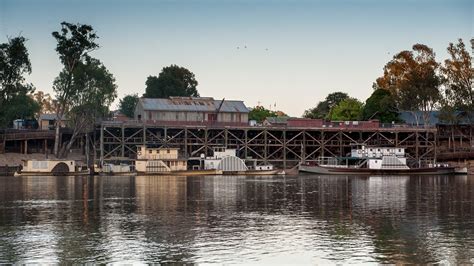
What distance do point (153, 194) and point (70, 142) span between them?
188 feet

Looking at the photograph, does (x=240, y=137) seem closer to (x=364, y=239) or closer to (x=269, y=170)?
(x=269, y=170)

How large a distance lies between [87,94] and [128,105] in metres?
71.9

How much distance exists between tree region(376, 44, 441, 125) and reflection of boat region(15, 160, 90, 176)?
6809cm

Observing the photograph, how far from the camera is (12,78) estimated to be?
399 feet

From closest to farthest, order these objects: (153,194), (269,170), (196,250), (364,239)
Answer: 1. (196,250)
2. (364,239)
3. (153,194)
4. (269,170)

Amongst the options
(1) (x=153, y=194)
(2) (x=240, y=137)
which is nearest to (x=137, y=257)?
(1) (x=153, y=194)

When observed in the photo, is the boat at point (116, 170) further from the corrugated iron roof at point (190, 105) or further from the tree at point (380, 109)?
the tree at point (380, 109)

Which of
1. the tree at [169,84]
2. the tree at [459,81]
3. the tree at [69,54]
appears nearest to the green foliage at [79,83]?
the tree at [69,54]

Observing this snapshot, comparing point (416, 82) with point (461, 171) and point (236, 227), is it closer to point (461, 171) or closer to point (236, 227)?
point (461, 171)

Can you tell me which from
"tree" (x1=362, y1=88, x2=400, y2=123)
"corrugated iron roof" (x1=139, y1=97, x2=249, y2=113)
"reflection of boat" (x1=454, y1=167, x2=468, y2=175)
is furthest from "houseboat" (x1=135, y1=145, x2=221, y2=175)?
"tree" (x1=362, y1=88, x2=400, y2=123)

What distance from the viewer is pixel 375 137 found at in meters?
135

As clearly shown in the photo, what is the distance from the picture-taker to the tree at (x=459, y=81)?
139m

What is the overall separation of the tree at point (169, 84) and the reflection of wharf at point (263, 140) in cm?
4399

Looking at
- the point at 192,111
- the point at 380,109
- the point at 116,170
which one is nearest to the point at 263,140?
the point at 192,111
